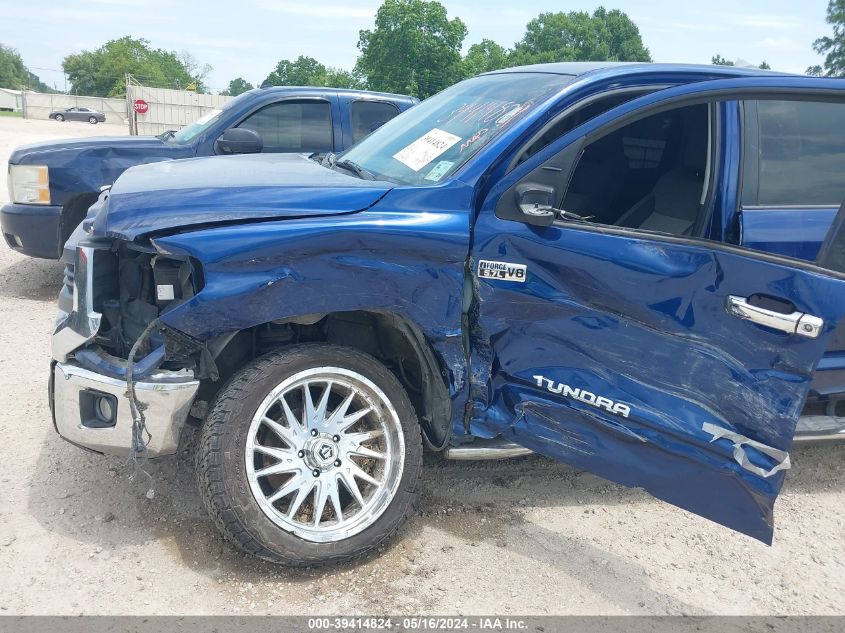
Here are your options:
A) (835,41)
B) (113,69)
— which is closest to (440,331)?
(835,41)

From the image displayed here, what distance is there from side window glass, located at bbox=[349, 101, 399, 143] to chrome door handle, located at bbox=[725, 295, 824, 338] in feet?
16.7

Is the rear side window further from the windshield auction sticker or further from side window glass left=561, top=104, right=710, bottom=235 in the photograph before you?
the windshield auction sticker

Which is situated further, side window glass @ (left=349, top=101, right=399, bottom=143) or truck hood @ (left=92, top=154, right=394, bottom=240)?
side window glass @ (left=349, top=101, right=399, bottom=143)

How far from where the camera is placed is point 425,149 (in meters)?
3.50

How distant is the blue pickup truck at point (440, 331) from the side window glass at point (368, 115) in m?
4.22

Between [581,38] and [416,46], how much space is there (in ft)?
104

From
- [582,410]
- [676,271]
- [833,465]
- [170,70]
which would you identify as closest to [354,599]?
[582,410]

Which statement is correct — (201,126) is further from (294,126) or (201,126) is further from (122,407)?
(122,407)

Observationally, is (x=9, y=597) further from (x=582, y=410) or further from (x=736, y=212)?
(x=736, y=212)

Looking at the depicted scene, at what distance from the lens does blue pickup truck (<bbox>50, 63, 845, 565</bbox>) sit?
282cm

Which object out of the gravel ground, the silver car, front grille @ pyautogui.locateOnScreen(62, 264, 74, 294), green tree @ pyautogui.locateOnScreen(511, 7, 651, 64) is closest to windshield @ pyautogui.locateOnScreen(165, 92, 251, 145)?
the gravel ground

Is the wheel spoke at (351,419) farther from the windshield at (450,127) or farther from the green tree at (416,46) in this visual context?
the green tree at (416,46)

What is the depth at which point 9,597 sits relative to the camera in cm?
273

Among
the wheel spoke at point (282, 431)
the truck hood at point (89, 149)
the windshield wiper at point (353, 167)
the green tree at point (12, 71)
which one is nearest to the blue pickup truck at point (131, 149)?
the truck hood at point (89, 149)
